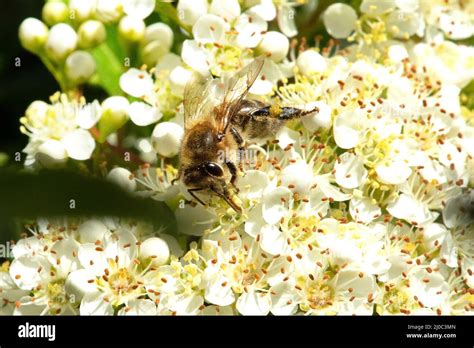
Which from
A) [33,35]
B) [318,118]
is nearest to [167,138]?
[318,118]

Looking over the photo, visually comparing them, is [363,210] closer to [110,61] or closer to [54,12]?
[110,61]

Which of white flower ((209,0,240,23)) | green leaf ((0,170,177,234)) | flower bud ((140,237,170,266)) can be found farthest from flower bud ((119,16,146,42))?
green leaf ((0,170,177,234))

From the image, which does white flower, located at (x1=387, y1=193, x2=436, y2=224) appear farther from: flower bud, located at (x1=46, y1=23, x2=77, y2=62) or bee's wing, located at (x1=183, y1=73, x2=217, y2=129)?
flower bud, located at (x1=46, y1=23, x2=77, y2=62)

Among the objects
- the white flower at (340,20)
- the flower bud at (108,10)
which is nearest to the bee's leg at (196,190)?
the flower bud at (108,10)

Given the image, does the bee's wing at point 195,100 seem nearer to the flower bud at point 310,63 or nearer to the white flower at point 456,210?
the flower bud at point 310,63

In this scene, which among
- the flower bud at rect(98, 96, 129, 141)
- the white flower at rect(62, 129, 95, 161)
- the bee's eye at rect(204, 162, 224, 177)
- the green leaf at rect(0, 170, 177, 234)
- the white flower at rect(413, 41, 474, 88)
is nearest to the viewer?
the green leaf at rect(0, 170, 177, 234)

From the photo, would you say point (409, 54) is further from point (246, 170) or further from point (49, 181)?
point (49, 181)
